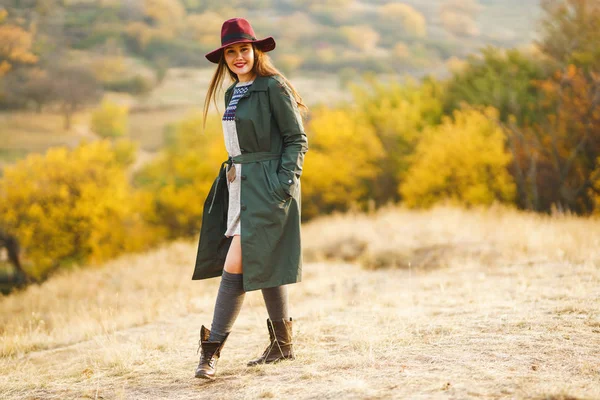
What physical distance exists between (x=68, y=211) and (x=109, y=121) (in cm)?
2002

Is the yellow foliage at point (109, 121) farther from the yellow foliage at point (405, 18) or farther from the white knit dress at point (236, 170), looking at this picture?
the white knit dress at point (236, 170)

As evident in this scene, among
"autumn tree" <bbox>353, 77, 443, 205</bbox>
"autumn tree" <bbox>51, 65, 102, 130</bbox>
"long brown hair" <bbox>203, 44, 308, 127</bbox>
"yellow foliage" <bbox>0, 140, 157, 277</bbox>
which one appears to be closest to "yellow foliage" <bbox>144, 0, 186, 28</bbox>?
"autumn tree" <bbox>51, 65, 102, 130</bbox>

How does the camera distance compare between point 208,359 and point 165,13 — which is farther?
point 165,13

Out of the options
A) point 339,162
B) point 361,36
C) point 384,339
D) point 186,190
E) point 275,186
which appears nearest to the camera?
point 275,186

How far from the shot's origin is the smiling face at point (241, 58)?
3.67m

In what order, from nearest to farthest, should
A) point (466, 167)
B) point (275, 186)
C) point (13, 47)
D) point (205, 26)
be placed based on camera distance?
point (275, 186)
point (466, 167)
point (13, 47)
point (205, 26)

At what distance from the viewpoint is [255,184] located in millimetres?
3562

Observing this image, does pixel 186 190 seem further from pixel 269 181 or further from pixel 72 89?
pixel 72 89

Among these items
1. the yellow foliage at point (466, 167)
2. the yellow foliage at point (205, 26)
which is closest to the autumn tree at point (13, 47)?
the yellow foliage at point (205, 26)

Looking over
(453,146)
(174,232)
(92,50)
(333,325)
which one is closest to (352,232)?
(333,325)

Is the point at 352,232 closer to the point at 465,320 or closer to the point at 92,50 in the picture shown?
the point at 465,320

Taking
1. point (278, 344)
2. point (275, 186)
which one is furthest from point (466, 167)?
point (275, 186)

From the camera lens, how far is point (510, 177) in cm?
2002

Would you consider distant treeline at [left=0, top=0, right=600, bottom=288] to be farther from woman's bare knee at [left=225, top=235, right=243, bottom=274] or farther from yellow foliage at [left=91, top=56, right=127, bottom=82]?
yellow foliage at [left=91, top=56, right=127, bottom=82]
